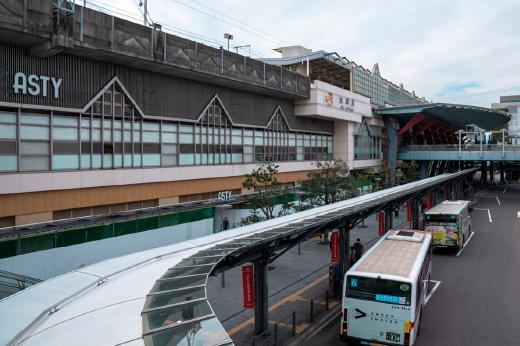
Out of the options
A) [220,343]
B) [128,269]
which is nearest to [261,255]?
[128,269]

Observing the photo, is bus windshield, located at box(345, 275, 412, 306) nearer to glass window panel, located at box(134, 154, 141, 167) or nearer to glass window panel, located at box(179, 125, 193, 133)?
glass window panel, located at box(134, 154, 141, 167)

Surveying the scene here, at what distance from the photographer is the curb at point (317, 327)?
1135 centimetres

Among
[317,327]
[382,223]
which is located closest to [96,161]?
[317,327]

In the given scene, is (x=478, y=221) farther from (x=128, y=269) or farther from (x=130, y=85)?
(x=128, y=269)

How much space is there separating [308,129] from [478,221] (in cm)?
1697

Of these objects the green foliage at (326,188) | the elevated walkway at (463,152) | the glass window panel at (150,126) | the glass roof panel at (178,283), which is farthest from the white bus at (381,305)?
the elevated walkway at (463,152)

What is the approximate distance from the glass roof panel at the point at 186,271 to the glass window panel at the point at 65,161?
42.9 feet

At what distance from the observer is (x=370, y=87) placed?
5262 centimetres

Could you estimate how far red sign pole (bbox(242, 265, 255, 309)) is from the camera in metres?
10.8

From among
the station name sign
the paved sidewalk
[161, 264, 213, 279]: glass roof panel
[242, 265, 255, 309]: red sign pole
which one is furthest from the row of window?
[161, 264, 213, 279]: glass roof panel

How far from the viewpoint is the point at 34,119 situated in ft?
55.9

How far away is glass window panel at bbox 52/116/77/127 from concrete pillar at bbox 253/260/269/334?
41.4 ft

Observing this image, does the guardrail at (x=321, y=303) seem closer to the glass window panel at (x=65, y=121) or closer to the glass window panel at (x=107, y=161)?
the glass window panel at (x=107, y=161)

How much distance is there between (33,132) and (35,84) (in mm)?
2088
